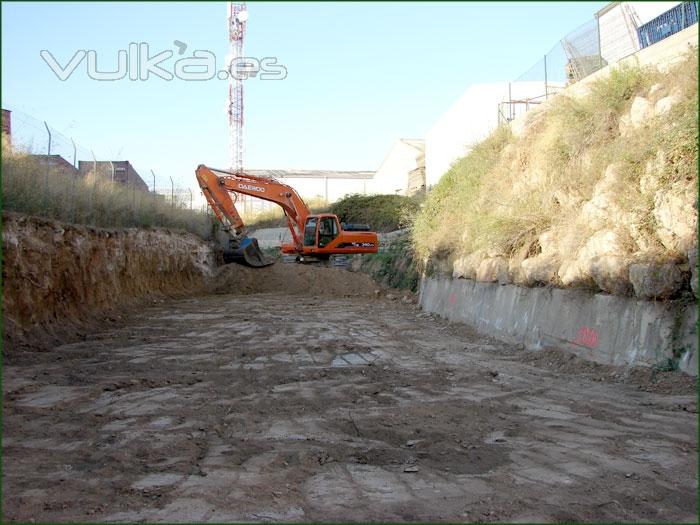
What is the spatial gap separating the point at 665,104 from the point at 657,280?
10.3 feet

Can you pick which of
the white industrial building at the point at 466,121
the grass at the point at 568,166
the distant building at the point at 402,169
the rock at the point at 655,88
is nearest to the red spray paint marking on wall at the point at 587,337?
the grass at the point at 568,166

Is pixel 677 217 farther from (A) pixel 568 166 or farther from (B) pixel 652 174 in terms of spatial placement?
(A) pixel 568 166

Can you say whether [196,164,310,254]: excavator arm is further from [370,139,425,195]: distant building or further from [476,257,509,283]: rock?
[370,139,425,195]: distant building

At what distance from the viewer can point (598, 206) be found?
9445mm

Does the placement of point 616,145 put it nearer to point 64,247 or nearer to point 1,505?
point 1,505

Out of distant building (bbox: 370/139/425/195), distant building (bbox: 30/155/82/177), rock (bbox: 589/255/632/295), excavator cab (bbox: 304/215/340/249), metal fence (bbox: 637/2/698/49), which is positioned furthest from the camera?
distant building (bbox: 370/139/425/195)

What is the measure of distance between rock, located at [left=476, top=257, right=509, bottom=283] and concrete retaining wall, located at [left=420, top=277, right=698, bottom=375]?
0.15m

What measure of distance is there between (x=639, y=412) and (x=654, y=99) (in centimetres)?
591

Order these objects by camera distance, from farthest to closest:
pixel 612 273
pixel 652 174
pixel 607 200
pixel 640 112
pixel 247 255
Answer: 1. pixel 247 255
2. pixel 640 112
3. pixel 607 200
4. pixel 652 174
5. pixel 612 273

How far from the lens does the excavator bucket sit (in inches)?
1021

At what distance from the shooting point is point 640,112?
9.89 meters

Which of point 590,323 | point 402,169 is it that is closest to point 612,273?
point 590,323

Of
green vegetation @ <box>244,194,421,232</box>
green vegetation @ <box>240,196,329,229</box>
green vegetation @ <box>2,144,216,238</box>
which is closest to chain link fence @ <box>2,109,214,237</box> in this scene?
green vegetation @ <box>2,144,216,238</box>

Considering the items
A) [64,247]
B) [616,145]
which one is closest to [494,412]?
[616,145]
